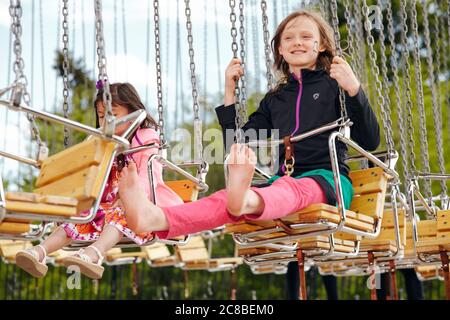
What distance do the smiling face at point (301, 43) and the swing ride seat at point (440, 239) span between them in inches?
49.9

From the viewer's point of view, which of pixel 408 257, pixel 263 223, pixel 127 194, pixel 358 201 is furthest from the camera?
pixel 408 257

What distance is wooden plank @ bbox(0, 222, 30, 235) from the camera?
13.0ft

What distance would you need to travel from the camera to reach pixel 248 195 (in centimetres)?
400

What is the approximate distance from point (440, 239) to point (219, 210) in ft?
6.18

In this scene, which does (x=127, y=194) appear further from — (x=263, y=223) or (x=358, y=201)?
(x=358, y=201)

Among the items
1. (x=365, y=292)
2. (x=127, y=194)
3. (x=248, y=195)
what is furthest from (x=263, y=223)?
(x=365, y=292)

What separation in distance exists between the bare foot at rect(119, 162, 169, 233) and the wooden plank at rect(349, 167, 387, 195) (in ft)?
4.07

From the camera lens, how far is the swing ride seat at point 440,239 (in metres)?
5.48

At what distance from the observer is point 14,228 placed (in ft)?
13.1

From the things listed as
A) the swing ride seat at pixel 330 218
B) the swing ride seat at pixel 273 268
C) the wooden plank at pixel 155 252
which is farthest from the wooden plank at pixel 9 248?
the swing ride seat at pixel 330 218

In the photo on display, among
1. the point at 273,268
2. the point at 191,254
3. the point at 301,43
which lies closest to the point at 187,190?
the point at 301,43

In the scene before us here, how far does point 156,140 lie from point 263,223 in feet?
2.97

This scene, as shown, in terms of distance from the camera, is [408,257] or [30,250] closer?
[30,250]

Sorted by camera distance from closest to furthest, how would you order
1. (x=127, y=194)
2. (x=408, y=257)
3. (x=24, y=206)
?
1. (x=24, y=206)
2. (x=127, y=194)
3. (x=408, y=257)
